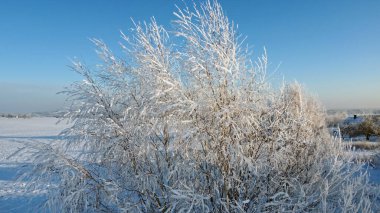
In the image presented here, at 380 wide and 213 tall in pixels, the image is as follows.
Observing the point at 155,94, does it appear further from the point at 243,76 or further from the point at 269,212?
the point at 269,212

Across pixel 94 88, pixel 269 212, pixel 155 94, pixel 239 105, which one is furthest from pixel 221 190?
pixel 94 88

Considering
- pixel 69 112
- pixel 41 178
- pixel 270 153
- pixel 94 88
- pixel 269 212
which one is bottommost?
pixel 269 212

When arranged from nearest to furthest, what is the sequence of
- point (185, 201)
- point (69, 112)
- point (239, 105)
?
point (185, 201)
point (239, 105)
point (69, 112)

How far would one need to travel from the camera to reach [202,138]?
14.7 feet

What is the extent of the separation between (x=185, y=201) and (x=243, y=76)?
5.97 feet

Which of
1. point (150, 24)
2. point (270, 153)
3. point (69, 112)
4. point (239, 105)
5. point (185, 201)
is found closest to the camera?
point (185, 201)

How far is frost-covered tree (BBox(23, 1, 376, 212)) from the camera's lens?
4.48 m

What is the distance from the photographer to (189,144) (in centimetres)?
458

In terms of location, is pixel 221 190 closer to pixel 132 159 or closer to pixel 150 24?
pixel 132 159

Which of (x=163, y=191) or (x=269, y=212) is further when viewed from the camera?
(x=163, y=191)

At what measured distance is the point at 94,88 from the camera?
5.52m

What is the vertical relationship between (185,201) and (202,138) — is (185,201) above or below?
below

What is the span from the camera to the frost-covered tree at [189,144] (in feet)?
14.7

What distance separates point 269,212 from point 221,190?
0.66 metres
